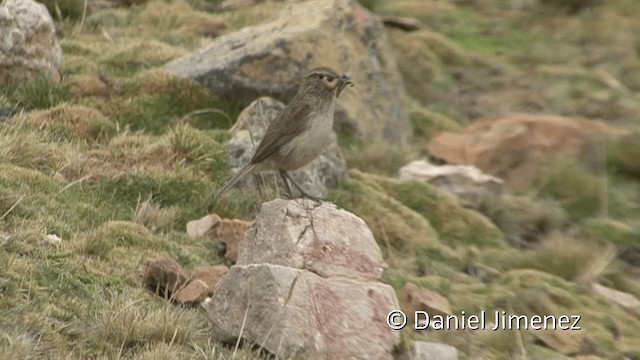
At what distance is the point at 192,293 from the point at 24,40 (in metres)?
4.46

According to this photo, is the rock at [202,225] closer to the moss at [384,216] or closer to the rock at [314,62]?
the moss at [384,216]

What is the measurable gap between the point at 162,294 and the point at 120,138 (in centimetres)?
300

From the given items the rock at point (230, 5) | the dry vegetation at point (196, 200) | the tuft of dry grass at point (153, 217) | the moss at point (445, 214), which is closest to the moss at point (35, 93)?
the dry vegetation at point (196, 200)

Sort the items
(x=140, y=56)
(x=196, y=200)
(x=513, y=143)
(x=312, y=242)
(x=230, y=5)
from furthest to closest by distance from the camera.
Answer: (x=230, y=5), (x=513, y=143), (x=140, y=56), (x=196, y=200), (x=312, y=242)

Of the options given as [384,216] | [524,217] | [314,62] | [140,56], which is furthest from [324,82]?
[524,217]

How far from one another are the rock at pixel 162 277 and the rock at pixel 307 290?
41 cm

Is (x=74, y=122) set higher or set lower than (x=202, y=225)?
lower

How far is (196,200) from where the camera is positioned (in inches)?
387

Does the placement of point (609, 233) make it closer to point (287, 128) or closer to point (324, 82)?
point (324, 82)

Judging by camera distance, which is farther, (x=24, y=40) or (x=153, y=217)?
(x=24, y=40)

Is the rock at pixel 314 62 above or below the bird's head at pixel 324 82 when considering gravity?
below

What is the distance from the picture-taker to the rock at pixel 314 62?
478 inches

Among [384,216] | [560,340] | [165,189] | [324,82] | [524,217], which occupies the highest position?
[324,82]

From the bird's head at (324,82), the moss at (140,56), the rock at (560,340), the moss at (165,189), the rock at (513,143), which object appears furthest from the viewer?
the rock at (513,143)
